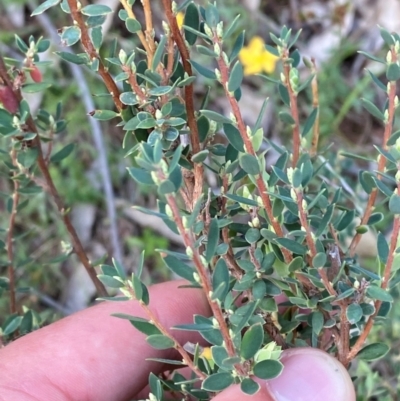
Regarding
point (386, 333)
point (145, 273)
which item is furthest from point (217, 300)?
point (145, 273)

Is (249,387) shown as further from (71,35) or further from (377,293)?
(71,35)

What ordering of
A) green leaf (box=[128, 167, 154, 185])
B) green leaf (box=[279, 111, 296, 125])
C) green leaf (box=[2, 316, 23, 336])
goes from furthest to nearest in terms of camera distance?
green leaf (box=[2, 316, 23, 336]) < green leaf (box=[279, 111, 296, 125]) < green leaf (box=[128, 167, 154, 185])

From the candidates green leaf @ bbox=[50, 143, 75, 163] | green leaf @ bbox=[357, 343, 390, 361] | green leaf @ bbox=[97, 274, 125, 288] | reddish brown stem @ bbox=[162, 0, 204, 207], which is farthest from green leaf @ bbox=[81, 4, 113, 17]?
green leaf @ bbox=[357, 343, 390, 361]

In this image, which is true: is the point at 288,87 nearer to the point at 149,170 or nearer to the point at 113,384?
the point at 149,170

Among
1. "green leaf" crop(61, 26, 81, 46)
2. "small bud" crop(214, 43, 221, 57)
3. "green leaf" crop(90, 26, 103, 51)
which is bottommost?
"small bud" crop(214, 43, 221, 57)

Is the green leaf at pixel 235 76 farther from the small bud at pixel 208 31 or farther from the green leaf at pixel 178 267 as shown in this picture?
the green leaf at pixel 178 267

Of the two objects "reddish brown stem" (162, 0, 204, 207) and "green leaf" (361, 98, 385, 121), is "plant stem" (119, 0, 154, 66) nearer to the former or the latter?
"reddish brown stem" (162, 0, 204, 207)

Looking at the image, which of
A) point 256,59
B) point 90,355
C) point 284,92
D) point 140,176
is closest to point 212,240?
point 140,176
